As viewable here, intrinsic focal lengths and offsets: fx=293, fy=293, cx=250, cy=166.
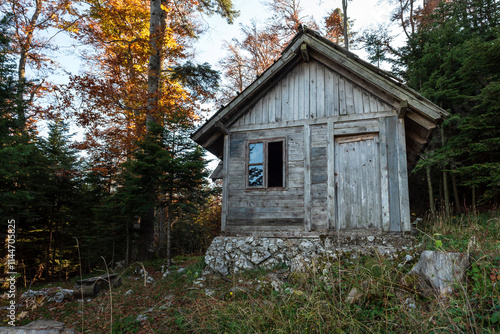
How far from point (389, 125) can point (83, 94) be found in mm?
14359

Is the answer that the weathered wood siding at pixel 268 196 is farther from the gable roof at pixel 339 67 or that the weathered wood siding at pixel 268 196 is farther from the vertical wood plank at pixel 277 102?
the gable roof at pixel 339 67

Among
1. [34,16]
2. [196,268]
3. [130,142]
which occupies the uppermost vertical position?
[34,16]

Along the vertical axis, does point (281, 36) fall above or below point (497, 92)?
above

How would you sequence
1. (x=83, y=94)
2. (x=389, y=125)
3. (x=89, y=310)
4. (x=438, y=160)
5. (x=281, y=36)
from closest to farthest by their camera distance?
(x=89, y=310) < (x=389, y=125) < (x=438, y=160) < (x=83, y=94) < (x=281, y=36)

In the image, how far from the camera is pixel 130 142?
15.5 m

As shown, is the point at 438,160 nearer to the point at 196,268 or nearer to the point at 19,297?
the point at 196,268

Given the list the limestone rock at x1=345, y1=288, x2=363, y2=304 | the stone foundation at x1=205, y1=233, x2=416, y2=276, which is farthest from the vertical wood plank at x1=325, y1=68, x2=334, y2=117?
the limestone rock at x1=345, y1=288, x2=363, y2=304

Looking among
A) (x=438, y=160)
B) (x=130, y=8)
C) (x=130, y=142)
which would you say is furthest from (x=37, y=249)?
(x=438, y=160)

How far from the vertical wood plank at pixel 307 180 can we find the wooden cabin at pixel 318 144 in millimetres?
28

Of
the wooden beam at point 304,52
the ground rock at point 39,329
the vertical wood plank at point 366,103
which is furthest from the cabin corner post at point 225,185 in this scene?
the ground rock at point 39,329

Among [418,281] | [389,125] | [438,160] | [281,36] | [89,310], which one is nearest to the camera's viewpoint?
[418,281]

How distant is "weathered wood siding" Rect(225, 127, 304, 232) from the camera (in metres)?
8.28

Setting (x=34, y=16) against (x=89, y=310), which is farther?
(x=34, y=16)

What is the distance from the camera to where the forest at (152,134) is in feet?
34.1
